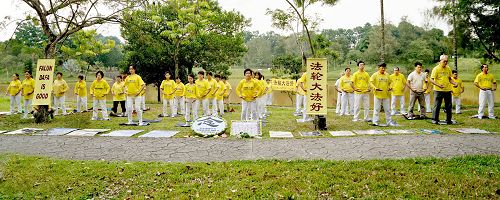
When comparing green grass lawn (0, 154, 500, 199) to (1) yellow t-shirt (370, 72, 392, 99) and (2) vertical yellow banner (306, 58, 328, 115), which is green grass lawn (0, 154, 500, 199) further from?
(1) yellow t-shirt (370, 72, 392, 99)

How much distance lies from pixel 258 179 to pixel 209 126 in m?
4.08

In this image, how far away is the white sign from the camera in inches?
367

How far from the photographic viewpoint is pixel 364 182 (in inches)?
211

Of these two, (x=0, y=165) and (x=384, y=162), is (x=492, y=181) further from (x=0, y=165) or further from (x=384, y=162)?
(x=0, y=165)

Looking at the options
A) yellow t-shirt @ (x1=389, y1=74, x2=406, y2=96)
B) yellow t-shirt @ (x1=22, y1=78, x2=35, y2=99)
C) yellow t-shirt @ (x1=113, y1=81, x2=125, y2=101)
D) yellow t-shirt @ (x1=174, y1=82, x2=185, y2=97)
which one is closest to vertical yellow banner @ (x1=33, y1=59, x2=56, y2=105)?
yellow t-shirt @ (x1=22, y1=78, x2=35, y2=99)

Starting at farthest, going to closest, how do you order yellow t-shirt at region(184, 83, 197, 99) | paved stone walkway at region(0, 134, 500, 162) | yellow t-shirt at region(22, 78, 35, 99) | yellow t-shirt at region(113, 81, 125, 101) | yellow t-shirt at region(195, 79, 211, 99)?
yellow t-shirt at region(113, 81, 125, 101), yellow t-shirt at region(22, 78, 35, 99), yellow t-shirt at region(184, 83, 197, 99), yellow t-shirt at region(195, 79, 211, 99), paved stone walkway at region(0, 134, 500, 162)

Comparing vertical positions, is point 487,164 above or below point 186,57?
below

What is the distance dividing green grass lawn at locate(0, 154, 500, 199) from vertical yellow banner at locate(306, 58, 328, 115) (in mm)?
3877

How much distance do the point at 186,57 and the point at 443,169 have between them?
19.0 meters

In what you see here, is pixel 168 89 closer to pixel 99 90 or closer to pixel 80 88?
pixel 99 90

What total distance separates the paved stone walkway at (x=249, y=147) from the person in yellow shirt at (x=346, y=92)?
4620 mm

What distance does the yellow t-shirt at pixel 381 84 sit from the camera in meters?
10.7

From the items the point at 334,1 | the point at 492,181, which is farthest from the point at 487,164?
the point at 334,1

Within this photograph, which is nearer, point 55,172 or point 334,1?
point 55,172
